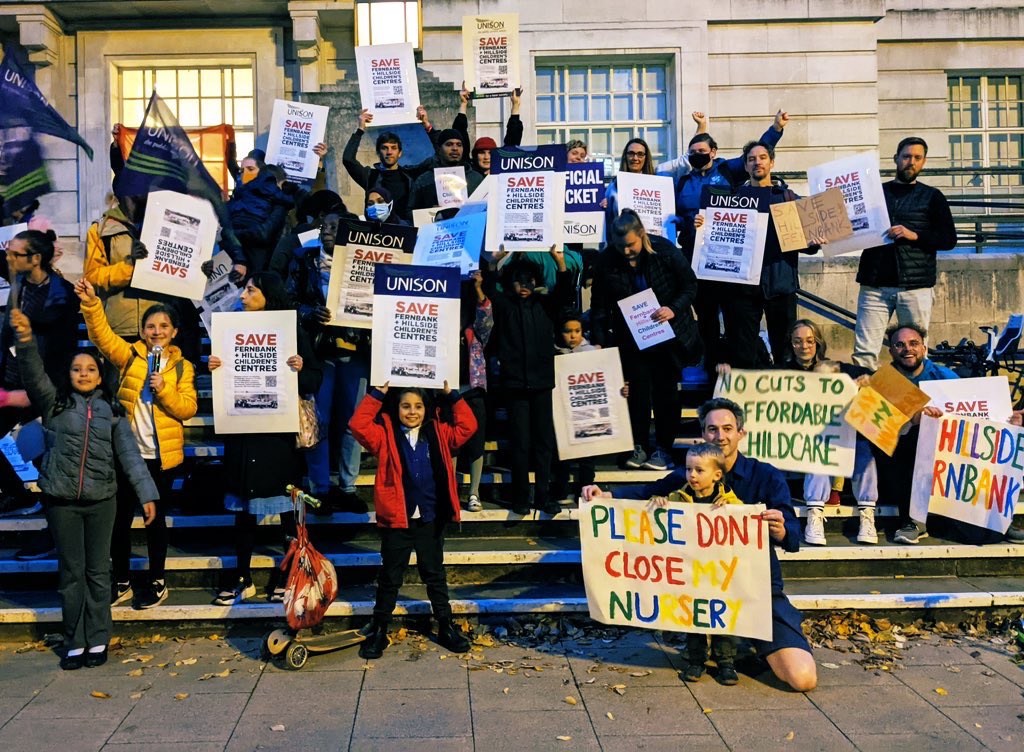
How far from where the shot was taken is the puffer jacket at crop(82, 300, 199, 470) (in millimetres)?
6363

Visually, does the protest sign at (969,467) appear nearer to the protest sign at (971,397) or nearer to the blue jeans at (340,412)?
the protest sign at (971,397)

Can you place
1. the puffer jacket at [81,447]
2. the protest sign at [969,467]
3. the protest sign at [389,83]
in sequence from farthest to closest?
the protest sign at [389,83] < the protest sign at [969,467] < the puffer jacket at [81,447]

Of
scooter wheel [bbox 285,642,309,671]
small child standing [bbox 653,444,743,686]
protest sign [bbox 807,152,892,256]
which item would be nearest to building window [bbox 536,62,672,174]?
protest sign [bbox 807,152,892,256]

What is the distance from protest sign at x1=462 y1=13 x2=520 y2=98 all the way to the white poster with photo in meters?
3.08

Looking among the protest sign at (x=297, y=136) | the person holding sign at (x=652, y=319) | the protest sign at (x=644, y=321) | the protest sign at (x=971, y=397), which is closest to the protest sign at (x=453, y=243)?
the person holding sign at (x=652, y=319)

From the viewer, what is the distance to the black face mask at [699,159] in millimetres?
9047

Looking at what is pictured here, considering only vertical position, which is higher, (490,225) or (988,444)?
(490,225)

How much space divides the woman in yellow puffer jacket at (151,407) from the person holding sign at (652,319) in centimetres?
322

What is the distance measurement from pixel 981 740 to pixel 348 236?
5.02m

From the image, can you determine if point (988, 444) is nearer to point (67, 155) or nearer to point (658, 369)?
point (658, 369)

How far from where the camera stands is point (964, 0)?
1695 cm

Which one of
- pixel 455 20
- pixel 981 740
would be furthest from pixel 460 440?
pixel 455 20

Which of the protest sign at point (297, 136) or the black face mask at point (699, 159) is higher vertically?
the protest sign at point (297, 136)

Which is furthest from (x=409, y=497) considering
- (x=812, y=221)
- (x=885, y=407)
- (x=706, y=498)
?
(x=812, y=221)
